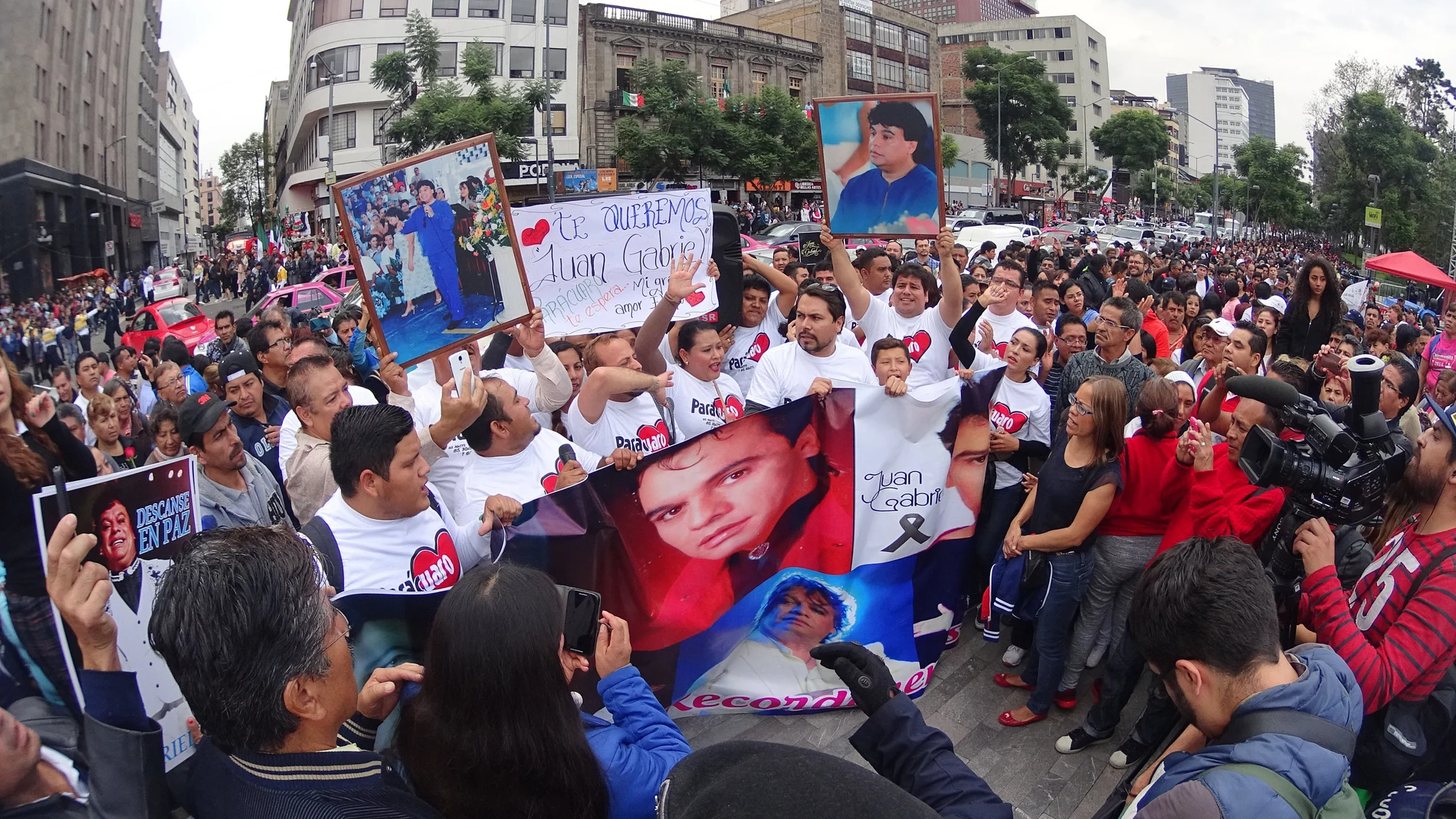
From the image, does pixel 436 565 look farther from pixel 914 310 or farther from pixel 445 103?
pixel 445 103

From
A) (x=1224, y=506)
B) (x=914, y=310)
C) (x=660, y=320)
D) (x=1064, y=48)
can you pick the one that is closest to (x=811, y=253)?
(x=914, y=310)

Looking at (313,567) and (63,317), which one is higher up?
(63,317)

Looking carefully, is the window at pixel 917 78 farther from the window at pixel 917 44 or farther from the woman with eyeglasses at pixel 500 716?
the woman with eyeglasses at pixel 500 716

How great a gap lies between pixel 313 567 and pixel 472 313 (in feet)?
9.10

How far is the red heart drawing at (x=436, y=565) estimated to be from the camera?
10.2ft

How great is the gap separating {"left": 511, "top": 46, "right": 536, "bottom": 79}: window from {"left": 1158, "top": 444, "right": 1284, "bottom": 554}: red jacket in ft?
162

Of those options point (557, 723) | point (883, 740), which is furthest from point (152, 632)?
point (883, 740)

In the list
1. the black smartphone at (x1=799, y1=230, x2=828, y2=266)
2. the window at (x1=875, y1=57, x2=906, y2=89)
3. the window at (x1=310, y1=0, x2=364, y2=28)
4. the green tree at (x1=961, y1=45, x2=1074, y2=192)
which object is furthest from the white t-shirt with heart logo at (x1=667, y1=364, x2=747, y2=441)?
the window at (x1=875, y1=57, x2=906, y2=89)

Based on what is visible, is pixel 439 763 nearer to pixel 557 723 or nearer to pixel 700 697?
pixel 557 723

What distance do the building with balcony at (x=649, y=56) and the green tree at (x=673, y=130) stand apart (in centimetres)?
591

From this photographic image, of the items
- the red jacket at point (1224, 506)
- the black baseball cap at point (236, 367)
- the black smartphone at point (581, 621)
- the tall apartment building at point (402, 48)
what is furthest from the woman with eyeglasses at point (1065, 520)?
the tall apartment building at point (402, 48)

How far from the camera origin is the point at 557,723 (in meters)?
1.86

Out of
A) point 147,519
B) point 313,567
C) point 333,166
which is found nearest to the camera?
point 313,567

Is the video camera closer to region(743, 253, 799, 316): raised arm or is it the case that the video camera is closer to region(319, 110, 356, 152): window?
region(743, 253, 799, 316): raised arm
